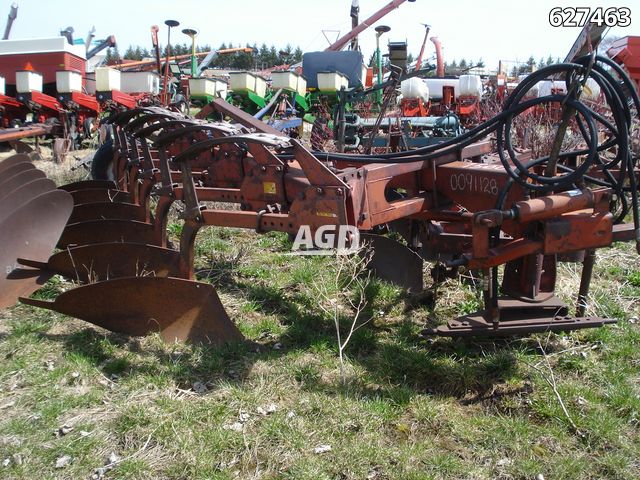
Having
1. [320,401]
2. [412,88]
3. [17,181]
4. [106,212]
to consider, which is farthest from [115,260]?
[412,88]

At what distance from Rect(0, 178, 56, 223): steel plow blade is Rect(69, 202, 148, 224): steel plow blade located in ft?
1.16

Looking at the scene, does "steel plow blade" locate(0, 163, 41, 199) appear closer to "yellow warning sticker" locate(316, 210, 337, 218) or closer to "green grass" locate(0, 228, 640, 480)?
"green grass" locate(0, 228, 640, 480)

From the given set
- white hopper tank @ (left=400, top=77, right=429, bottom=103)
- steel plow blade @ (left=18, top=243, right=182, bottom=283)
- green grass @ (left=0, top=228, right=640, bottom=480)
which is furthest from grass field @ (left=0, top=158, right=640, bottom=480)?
white hopper tank @ (left=400, top=77, right=429, bottom=103)

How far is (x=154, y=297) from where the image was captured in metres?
3.21

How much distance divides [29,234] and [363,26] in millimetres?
13767

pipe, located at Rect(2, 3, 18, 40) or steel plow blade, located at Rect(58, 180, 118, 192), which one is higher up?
pipe, located at Rect(2, 3, 18, 40)

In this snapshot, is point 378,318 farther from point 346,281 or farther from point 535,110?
point 535,110

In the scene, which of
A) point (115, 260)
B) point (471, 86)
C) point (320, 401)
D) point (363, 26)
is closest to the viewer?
point (320, 401)

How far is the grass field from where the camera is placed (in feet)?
7.55

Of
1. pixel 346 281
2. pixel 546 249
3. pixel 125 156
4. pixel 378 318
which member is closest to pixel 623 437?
pixel 546 249

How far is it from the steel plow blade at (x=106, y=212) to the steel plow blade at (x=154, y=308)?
1260 mm

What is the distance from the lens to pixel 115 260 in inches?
147

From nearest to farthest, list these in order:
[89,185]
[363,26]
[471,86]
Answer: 1. [89,185]
2. [471,86]
3. [363,26]

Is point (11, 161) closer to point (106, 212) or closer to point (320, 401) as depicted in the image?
point (106, 212)
